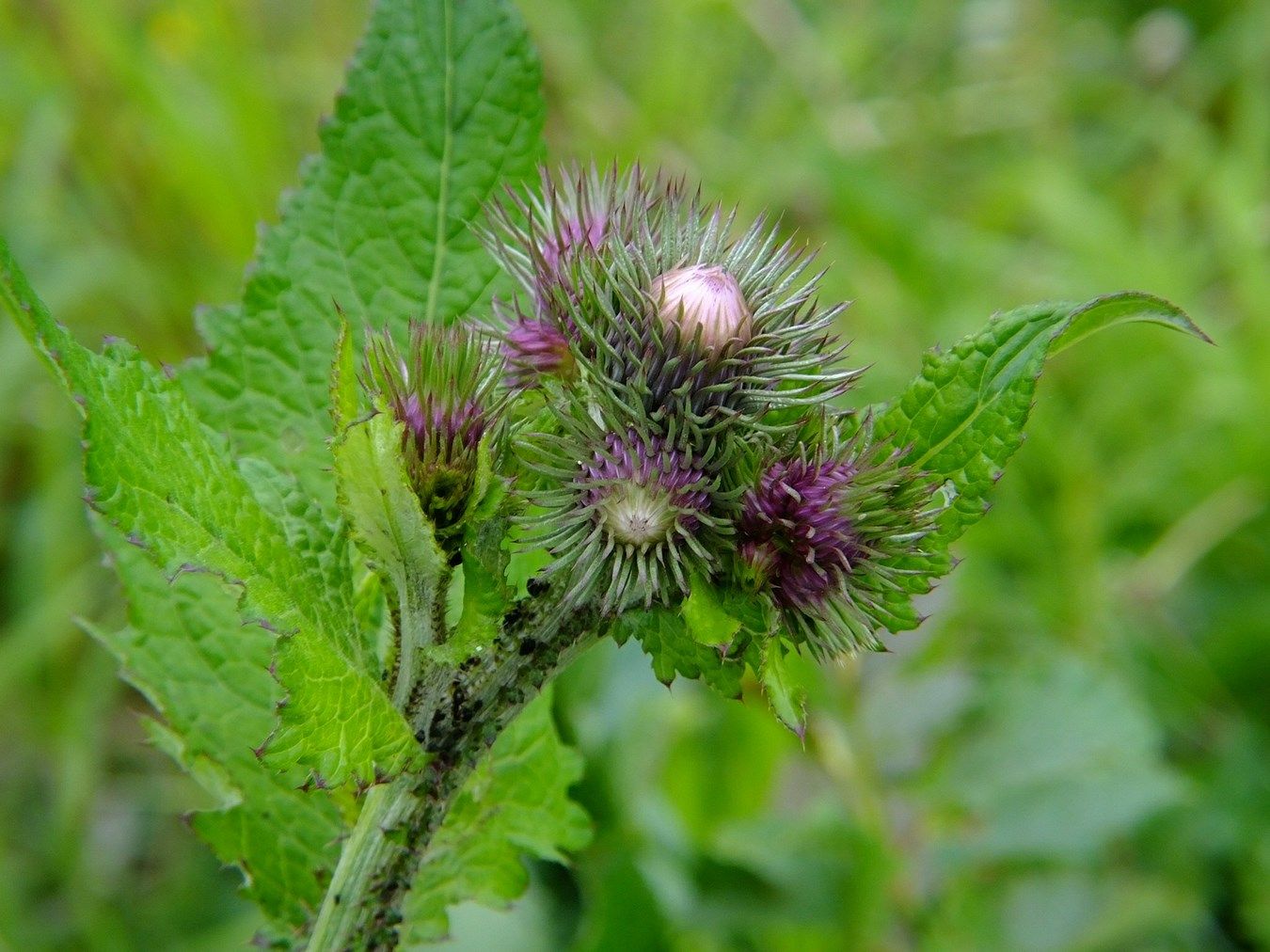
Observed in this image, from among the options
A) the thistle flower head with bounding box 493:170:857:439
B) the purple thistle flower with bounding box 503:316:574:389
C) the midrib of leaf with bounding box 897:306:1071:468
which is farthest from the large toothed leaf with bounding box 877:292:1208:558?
the purple thistle flower with bounding box 503:316:574:389

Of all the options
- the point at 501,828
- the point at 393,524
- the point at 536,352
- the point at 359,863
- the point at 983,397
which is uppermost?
the point at 983,397

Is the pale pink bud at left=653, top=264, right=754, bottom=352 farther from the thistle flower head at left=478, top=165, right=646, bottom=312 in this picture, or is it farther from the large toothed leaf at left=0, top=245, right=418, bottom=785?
the large toothed leaf at left=0, top=245, right=418, bottom=785

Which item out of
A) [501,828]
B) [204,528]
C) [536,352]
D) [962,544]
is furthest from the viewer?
[962,544]

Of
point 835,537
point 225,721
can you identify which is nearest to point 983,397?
point 835,537

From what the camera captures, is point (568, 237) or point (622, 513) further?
point (568, 237)

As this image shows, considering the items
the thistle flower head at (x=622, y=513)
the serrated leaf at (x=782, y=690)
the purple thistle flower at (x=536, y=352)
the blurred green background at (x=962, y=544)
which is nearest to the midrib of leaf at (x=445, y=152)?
the purple thistle flower at (x=536, y=352)

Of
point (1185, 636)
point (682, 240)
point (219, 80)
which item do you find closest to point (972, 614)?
point (1185, 636)

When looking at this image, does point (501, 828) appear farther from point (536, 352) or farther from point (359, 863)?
point (536, 352)
